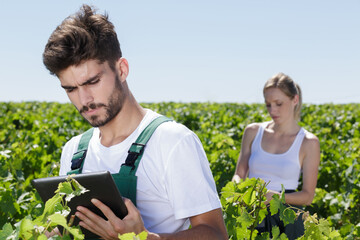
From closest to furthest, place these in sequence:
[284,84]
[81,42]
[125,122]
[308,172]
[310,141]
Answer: [81,42] < [125,122] < [308,172] < [310,141] < [284,84]

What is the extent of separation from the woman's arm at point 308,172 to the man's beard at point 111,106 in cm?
185

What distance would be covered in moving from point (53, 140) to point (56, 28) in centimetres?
480

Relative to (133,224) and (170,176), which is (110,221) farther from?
(170,176)

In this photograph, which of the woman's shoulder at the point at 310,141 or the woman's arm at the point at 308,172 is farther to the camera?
the woman's shoulder at the point at 310,141

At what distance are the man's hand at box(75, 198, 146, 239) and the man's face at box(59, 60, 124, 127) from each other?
1.56 ft

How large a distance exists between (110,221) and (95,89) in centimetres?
59

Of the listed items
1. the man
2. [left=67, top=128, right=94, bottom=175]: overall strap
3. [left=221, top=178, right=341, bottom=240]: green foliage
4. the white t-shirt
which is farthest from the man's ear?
[left=221, top=178, right=341, bottom=240]: green foliage

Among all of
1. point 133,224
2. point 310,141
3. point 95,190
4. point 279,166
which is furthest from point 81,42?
point 310,141

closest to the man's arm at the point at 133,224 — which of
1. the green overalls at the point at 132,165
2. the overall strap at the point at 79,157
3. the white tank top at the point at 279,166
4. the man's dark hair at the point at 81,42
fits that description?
the green overalls at the point at 132,165

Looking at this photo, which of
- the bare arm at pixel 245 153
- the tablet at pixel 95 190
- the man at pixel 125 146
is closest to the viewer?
the tablet at pixel 95 190

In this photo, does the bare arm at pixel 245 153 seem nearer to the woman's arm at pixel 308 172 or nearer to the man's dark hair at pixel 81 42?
the woman's arm at pixel 308 172

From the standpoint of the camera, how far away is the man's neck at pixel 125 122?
208 centimetres

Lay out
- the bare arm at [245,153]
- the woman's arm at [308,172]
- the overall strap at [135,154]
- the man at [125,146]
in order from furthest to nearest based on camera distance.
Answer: the bare arm at [245,153]
the woman's arm at [308,172]
the overall strap at [135,154]
the man at [125,146]

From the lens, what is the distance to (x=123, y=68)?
6.90 feet
